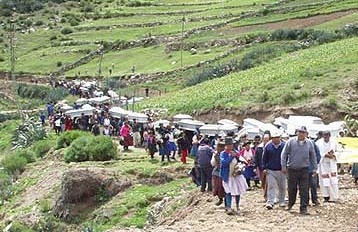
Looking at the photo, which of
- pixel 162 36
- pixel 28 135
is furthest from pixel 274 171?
pixel 162 36

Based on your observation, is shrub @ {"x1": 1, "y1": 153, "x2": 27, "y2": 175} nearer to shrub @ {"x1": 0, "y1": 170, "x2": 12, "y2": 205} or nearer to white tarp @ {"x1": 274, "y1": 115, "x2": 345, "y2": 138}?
shrub @ {"x1": 0, "y1": 170, "x2": 12, "y2": 205}

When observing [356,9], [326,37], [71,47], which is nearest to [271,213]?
[326,37]

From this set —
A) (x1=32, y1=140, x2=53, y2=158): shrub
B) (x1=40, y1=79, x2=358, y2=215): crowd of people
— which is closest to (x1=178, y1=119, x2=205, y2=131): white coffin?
(x1=40, y1=79, x2=358, y2=215): crowd of people

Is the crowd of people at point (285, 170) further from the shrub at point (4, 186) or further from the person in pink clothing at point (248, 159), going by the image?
the shrub at point (4, 186)

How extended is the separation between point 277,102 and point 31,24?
253 feet

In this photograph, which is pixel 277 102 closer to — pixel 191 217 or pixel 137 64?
pixel 191 217

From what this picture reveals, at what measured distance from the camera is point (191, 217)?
58.5 feet

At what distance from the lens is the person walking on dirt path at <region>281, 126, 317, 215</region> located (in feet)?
51.5

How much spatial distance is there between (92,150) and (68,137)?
4720mm

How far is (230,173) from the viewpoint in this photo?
54.0ft

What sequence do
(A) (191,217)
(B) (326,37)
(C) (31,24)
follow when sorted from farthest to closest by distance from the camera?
1. (C) (31,24)
2. (B) (326,37)
3. (A) (191,217)

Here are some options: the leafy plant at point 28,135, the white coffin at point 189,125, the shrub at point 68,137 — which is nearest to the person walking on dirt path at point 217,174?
the white coffin at point 189,125

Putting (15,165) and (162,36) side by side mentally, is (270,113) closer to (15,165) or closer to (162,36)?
(15,165)

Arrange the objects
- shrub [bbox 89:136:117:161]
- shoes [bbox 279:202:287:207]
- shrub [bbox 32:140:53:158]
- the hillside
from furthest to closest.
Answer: shrub [bbox 32:140:53:158] → shrub [bbox 89:136:117:161] → the hillside → shoes [bbox 279:202:287:207]
